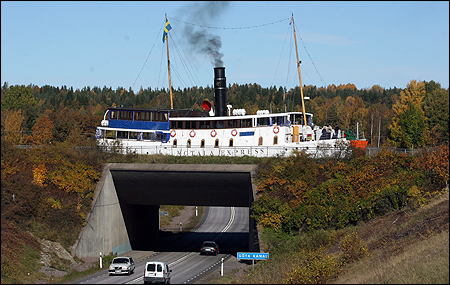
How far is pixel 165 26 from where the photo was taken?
60.2 metres

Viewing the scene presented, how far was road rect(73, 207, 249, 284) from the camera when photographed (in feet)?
124

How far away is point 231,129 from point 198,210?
47.6 m

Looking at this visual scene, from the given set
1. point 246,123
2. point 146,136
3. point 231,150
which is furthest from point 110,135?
point 246,123

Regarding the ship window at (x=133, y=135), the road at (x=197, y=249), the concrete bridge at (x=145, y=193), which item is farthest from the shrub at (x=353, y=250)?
the ship window at (x=133, y=135)

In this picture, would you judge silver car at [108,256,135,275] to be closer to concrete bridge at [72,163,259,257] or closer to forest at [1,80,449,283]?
concrete bridge at [72,163,259,257]

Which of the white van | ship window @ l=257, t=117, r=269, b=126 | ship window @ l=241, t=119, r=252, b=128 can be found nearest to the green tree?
ship window @ l=257, t=117, r=269, b=126

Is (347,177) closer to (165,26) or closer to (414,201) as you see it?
(414,201)

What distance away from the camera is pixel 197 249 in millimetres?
56500

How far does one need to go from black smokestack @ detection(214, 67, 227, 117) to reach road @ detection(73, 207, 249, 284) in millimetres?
15897

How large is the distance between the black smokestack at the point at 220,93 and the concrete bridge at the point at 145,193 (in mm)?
9935

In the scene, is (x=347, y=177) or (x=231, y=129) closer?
(x=347, y=177)

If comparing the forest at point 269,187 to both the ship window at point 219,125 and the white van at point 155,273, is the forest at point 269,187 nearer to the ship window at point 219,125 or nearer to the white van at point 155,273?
the ship window at point 219,125

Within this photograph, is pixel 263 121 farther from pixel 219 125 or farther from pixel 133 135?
pixel 133 135

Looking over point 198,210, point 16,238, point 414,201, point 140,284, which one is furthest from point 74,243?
point 198,210
